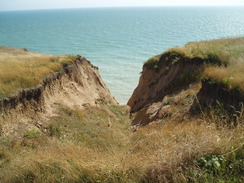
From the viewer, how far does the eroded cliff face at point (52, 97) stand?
1155 cm

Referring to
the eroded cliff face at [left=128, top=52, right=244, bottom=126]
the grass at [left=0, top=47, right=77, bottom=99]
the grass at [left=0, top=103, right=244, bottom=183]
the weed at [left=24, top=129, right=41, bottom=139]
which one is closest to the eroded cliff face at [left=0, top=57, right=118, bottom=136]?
the grass at [left=0, top=47, right=77, bottom=99]

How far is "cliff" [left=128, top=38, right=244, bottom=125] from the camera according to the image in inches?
362

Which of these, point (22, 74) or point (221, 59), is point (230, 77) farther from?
point (22, 74)

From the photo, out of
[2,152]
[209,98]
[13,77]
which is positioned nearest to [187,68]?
[209,98]

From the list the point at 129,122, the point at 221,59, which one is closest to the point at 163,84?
the point at 129,122

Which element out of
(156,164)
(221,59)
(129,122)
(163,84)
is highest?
(221,59)

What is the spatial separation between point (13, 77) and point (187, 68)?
38.6 ft

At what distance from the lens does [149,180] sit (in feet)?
13.9

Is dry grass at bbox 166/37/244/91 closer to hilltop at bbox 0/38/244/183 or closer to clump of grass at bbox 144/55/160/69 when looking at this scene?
hilltop at bbox 0/38/244/183

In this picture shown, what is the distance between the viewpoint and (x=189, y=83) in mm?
15086

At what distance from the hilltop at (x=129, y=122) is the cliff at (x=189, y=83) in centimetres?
6

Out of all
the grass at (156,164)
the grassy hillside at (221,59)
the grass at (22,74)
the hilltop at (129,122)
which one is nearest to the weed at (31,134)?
the hilltop at (129,122)

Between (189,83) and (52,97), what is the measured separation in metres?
9.70

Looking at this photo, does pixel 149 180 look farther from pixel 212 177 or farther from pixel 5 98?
pixel 5 98
